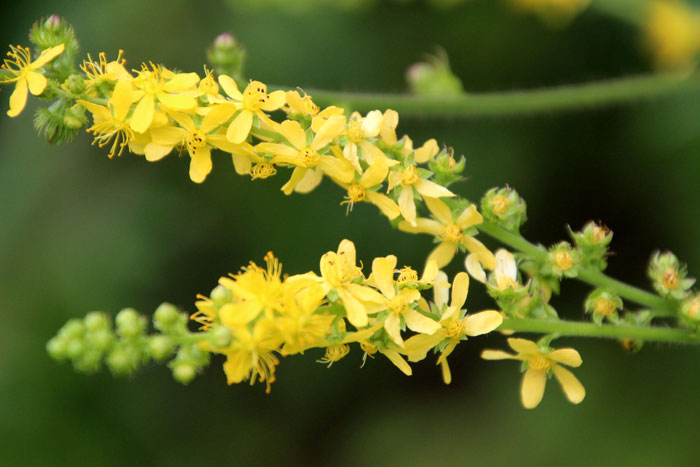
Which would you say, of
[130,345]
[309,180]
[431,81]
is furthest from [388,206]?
[431,81]

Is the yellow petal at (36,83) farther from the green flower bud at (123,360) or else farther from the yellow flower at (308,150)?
the green flower bud at (123,360)

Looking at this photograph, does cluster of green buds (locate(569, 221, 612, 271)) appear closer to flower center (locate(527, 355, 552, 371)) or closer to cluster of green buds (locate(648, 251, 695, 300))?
cluster of green buds (locate(648, 251, 695, 300))

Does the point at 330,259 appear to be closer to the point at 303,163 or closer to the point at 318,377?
the point at 303,163

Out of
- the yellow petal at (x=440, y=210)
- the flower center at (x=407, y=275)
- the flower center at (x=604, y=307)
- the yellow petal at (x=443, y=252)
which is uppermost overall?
the yellow petal at (x=440, y=210)

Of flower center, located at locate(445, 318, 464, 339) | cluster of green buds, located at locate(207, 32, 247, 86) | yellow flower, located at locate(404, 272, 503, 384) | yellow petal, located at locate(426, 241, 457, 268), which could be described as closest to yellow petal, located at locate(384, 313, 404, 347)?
yellow flower, located at locate(404, 272, 503, 384)

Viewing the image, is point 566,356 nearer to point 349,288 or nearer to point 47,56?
point 349,288

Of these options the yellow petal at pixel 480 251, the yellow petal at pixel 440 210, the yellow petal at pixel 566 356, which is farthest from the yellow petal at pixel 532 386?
the yellow petal at pixel 440 210
